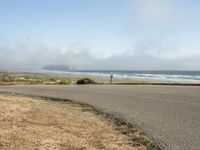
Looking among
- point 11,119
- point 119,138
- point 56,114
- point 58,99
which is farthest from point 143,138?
point 58,99

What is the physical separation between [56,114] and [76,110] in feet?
7.08

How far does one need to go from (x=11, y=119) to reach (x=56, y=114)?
9.11ft

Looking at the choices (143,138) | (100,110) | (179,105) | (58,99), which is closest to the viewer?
(143,138)

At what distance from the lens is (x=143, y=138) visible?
11.4 metres

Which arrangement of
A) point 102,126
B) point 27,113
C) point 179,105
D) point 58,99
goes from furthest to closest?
point 58,99
point 179,105
point 27,113
point 102,126

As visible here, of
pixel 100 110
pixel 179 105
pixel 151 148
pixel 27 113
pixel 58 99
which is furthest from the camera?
pixel 58 99

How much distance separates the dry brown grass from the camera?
1034 centimetres

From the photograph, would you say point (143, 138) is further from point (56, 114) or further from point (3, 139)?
point (56, 114)

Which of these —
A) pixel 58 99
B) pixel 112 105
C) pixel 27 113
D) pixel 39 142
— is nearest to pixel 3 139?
pixel 39 142

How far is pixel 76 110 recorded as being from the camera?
1855 cm

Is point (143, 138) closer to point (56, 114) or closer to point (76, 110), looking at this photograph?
point (56, 114)

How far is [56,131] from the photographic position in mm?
12289

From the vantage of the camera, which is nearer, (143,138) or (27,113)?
(143,138)

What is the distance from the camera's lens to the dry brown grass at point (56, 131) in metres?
10.3
